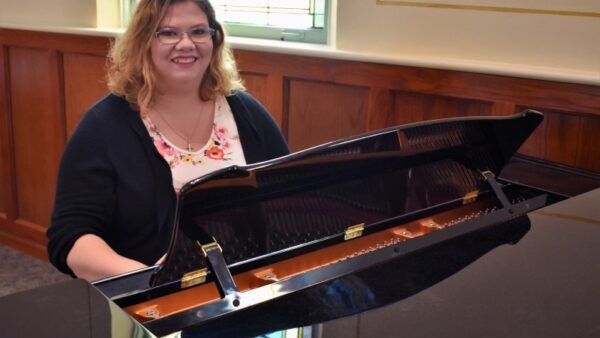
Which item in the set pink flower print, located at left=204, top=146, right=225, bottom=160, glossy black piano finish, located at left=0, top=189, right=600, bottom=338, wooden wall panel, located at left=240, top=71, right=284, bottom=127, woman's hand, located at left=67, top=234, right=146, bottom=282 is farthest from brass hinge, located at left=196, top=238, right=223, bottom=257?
wooden wall panel, located at left=240, top=71, right=284, bottom=127

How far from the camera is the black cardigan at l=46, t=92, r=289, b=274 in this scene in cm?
162

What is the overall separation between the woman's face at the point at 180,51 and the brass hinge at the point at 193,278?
79 centimetres

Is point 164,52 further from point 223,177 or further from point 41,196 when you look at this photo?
point 41,196

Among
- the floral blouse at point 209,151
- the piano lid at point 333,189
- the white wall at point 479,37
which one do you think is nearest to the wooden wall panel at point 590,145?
the white wall at point 479,37

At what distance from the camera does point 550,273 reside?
1168mm

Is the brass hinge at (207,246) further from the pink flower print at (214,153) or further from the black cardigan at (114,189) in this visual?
the pink flower print at (214,153)

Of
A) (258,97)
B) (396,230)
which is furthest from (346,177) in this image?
(258,97)

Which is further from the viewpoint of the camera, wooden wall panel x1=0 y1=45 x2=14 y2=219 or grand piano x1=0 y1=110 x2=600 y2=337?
wooden wall panel x1=0 y1=45 x2=14 y2=219

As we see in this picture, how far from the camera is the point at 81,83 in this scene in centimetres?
302

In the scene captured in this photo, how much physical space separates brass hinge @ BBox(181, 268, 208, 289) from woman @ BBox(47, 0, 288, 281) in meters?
0.43

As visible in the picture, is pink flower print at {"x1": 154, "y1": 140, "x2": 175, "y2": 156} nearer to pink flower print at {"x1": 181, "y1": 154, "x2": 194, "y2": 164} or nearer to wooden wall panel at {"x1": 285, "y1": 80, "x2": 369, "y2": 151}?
pink flower print at {"x1": 181, "y1": 154, "x2": 194, "y2": 164}

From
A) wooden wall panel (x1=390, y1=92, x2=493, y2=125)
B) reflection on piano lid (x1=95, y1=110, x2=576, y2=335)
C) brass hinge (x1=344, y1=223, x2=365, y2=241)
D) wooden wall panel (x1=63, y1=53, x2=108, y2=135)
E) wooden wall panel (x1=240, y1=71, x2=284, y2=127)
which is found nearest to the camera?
reflection on piano lid (x1=95, y1=110, x2=576, y2=335)

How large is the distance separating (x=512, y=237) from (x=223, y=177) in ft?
1.98

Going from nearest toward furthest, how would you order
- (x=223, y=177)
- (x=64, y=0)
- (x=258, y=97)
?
(x=223, y=177), (x=258, y=97), (x=64, y=0)
